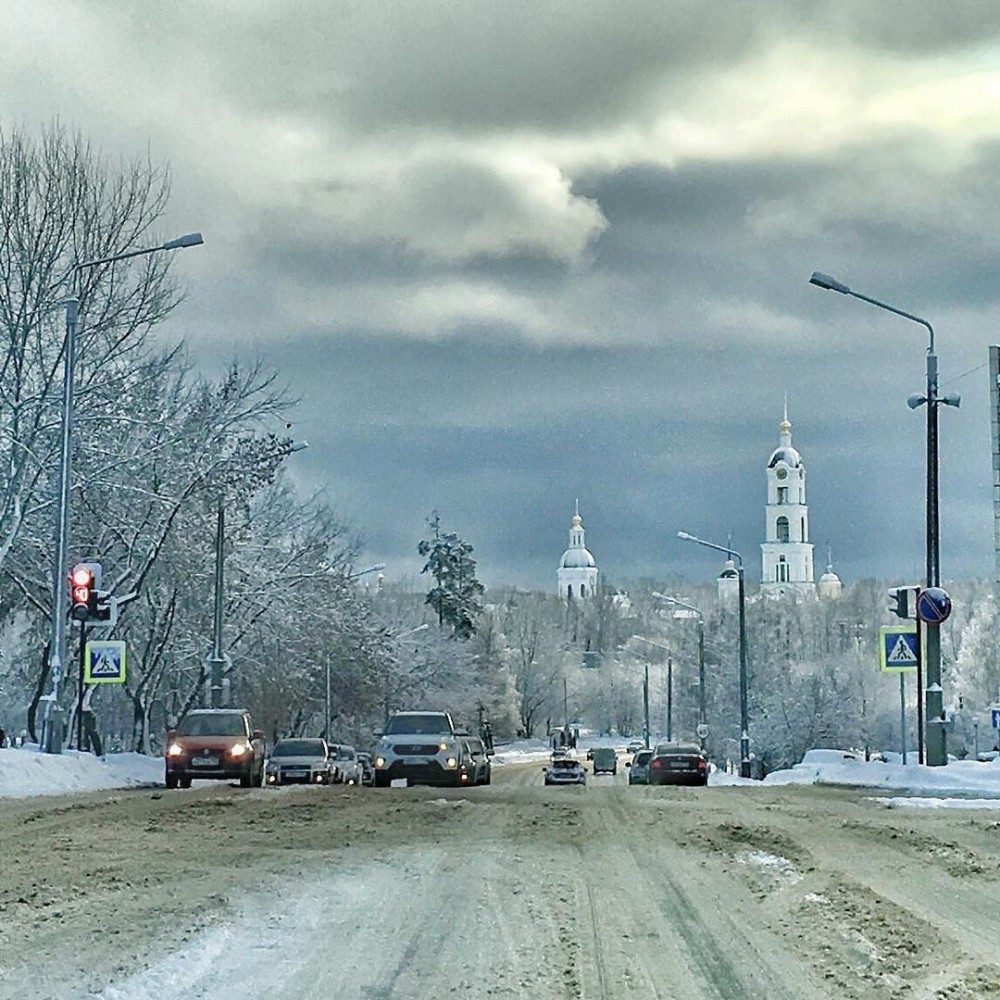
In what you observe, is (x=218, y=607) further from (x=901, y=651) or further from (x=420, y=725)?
(x=901, y=651)

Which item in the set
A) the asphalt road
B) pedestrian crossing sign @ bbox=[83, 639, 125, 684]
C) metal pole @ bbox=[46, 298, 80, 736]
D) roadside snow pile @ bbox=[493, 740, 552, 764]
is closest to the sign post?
the asphalt road

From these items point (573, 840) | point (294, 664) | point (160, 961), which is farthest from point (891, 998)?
point (294, 664)

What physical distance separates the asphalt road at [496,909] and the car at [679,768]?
2612 centimetres

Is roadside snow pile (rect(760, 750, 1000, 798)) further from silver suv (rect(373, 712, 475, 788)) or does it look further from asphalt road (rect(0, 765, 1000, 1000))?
asphalt road (rect(0, 765, 1000, 1000))

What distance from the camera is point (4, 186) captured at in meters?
39.3

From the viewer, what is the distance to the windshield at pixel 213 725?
3475 centimetres

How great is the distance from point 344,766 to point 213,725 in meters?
12.3

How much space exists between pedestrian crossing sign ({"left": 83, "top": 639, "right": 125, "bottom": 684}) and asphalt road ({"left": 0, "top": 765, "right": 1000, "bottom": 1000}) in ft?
54.6

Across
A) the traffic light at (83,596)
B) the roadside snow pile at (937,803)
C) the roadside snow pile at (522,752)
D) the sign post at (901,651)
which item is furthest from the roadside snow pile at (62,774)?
the roadside snow pile at (522,752)

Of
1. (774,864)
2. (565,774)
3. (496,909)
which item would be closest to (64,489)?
(774,864)

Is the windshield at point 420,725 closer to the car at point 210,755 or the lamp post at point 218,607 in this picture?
the car at point 210,755

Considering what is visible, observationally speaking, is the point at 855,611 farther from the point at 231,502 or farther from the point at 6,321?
the point at 6,321

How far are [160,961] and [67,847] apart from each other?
7.07 meters

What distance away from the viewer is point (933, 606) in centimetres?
3133
